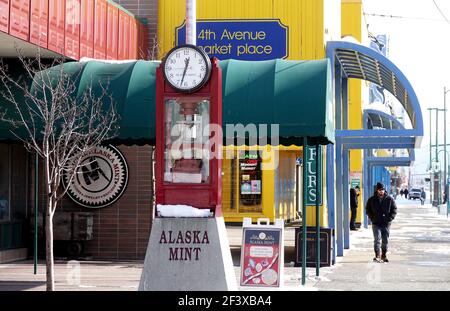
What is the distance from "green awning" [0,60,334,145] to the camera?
16156mm

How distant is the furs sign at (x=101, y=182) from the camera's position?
20.8m

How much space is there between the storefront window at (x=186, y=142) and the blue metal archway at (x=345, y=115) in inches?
321

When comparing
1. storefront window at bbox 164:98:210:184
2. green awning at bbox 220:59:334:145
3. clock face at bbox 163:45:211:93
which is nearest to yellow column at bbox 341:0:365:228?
green awning at bbox 220:59:334:145

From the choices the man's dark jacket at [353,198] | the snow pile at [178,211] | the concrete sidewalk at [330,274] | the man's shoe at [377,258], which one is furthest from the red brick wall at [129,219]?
the man's dark jacket at [353,198]

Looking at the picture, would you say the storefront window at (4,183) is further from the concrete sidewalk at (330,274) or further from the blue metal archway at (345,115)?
the blue metal archway at (345,115)

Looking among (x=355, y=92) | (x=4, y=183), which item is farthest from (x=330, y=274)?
(x=355, y=92)

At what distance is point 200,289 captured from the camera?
13.2 m

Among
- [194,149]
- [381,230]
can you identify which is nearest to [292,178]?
[381,230]

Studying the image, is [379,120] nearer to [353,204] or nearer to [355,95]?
[355,95]

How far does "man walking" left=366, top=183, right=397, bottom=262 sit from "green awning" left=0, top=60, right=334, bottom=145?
4.50 m
